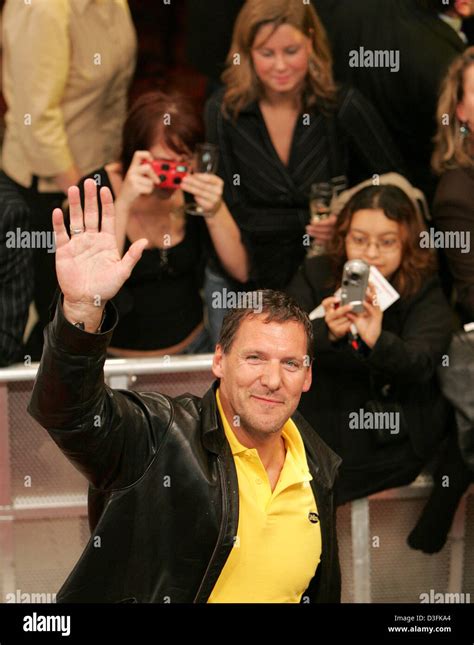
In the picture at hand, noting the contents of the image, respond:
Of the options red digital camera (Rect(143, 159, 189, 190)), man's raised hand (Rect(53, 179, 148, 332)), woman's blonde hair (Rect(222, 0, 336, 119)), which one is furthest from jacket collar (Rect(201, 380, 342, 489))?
woman's blonde hair (Rect(222, 0, 336, 119))

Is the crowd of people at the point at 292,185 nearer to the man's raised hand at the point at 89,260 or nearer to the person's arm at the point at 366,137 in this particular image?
the person's arm at the point at 366,137

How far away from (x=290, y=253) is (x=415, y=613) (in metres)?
1.51

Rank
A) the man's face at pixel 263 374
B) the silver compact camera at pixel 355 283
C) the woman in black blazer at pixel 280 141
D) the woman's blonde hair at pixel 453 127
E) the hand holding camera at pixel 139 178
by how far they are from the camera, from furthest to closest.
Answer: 1. the woman in black blazer at pixel 280 141
2. the woman's blonde hair at pixel 453 127
3. the hand holding camera at pixel 139 178
4. the silver compact camera at pixel 355 283
5. the man's face at pixel 263 374

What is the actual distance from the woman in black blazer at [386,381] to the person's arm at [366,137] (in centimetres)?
37

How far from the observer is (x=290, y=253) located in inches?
207

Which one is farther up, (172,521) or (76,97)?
(76,97)

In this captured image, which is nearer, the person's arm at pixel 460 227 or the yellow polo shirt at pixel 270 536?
the yellow polo shirt at pixel 270 536

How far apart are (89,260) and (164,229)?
167cm

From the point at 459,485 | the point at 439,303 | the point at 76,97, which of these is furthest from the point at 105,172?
the point at 459,485

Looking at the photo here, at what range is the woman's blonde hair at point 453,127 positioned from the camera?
5.04 meters

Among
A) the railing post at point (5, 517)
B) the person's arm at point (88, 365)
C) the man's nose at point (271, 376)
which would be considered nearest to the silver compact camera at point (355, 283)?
the man's nose at point (271, 376)

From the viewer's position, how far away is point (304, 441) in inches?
155

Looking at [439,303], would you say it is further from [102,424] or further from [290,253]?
[102,424]

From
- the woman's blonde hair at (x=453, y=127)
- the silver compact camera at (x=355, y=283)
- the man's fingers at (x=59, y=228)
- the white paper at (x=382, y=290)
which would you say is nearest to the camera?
the man's fingers at (x=59, y=228)
